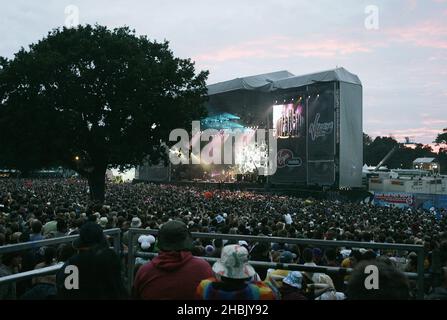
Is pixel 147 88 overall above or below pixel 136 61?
below

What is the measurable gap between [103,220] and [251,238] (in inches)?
294

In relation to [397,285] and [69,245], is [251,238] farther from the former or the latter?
[69,245]

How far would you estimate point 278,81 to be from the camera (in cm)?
4909

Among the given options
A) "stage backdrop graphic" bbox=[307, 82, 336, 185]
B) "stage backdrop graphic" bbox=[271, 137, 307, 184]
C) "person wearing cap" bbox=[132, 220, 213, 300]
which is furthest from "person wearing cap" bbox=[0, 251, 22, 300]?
"stage backdrop graphic" bbox=[271, 137, 307, 184]

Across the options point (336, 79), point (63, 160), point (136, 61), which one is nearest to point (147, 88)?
point (136, 61)

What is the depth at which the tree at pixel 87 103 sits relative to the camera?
86.1 ft

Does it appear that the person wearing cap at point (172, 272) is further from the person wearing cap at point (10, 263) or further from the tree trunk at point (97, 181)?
the tree trunk at point (97, 181)

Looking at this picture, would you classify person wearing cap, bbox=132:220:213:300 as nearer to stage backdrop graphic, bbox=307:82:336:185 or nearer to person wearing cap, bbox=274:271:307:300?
person wearing cap, bbox=274:271:307:300

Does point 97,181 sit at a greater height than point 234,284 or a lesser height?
lesser

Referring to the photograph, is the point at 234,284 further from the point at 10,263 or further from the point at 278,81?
the point at 278,81

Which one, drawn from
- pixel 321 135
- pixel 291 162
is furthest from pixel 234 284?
pixel 291 162

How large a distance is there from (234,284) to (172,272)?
0.62m

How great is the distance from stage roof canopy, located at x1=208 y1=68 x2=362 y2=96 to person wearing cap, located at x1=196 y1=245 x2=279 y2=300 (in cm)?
4093
